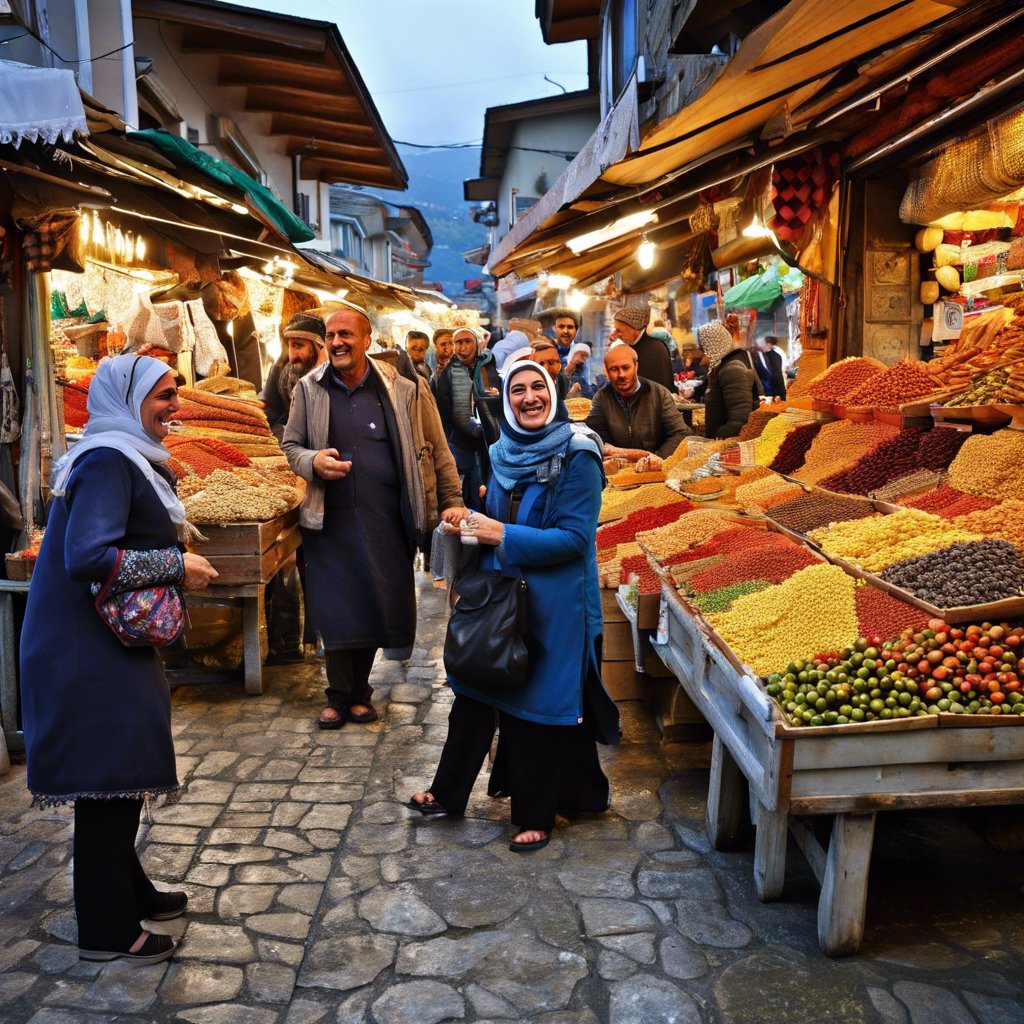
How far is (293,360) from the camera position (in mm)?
6816

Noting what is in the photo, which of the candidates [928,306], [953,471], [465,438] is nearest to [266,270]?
[465,438]

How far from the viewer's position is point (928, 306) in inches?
292

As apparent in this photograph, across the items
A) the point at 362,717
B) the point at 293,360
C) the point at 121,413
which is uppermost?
the point at 293,360

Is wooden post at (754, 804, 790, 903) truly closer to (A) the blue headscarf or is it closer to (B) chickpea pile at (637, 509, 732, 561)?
(A) the blue headscarf

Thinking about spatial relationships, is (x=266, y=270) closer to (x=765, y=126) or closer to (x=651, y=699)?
(x=765, y=126)

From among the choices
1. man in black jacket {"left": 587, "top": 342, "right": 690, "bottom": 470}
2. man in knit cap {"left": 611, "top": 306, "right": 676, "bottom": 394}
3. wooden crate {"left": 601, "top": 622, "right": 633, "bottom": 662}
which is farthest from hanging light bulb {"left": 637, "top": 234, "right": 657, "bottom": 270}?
wooden crate {"left": 601, "top": 622, "right": 633, "bottom": 662}

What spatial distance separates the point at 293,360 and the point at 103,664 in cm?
423

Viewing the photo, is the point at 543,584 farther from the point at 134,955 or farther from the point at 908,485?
the point at 908,485

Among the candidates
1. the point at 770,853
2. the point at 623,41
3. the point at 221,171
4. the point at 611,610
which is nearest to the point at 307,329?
the point at 221,171

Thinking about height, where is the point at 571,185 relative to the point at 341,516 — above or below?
above

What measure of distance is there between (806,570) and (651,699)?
155cm

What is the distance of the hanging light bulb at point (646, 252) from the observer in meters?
10.0

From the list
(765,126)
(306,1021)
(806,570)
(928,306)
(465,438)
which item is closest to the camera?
(306,1021)

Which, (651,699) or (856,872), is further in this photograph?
(651,699)
